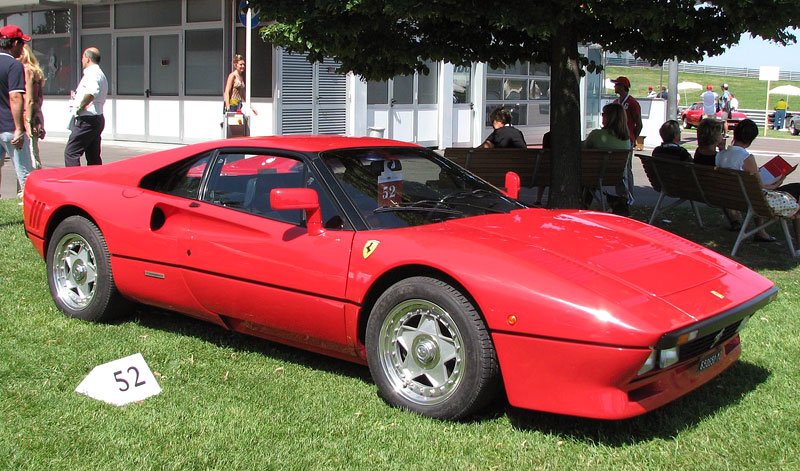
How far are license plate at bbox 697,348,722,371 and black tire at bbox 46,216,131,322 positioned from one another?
11.1 feet

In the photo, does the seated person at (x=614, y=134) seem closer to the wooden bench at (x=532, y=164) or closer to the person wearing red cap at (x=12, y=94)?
the wooden bench at (x=532, y=164)

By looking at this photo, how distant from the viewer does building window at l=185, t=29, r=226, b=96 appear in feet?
58.5

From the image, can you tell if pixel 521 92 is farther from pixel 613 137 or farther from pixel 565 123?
pixel 565 123

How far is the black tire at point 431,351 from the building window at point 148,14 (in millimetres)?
15879

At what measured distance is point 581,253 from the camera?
13.1 ft

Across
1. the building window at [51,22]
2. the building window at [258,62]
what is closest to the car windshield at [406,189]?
the building window at [258,62]

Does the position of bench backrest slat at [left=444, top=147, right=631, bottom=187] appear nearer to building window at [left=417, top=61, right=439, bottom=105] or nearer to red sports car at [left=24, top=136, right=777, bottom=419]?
red sports car at [left=24, top=136, right=777, bottom=419]

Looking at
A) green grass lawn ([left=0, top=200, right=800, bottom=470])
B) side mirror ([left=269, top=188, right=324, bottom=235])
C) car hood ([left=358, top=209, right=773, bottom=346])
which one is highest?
side mirror ([left=269, top=188, right=324, bottom=235])

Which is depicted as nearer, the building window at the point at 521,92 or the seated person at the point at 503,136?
the seated person at the point at 503,136

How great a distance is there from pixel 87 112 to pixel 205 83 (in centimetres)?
857

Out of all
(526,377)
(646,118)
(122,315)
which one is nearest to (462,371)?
(526,377)

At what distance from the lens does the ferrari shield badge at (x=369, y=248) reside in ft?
13.5

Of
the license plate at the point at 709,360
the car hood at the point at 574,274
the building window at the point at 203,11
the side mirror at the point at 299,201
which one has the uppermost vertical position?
the building window at the point at 203,11

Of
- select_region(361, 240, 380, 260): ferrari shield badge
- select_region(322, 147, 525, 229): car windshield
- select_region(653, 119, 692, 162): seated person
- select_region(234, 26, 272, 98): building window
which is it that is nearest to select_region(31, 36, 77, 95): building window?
select_region(234, 26, 272, 98): building window
